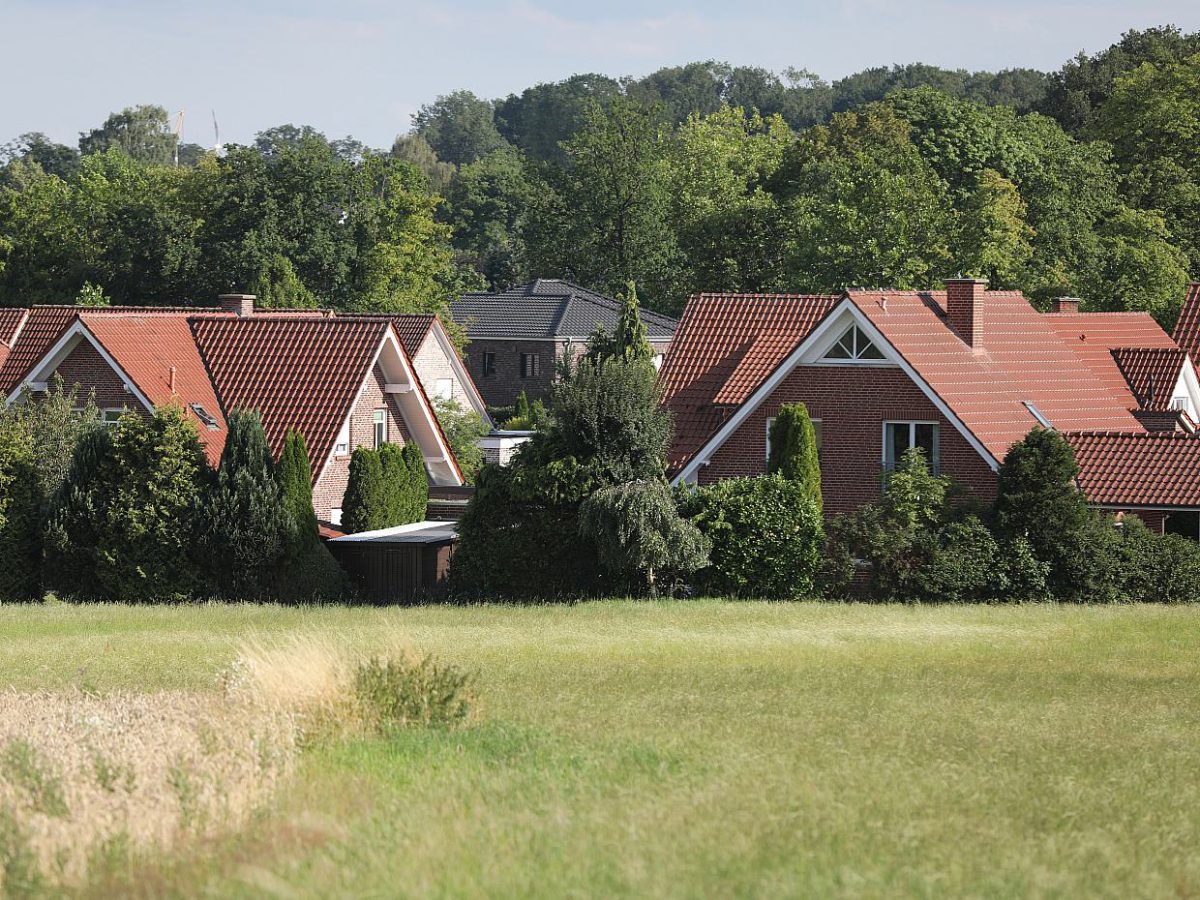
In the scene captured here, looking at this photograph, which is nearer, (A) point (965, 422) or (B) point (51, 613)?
(B) point (51, 613)

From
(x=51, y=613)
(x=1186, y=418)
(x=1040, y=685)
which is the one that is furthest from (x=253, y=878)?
(x=1186, y=418)

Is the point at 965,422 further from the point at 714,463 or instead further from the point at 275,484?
the point at 275,484

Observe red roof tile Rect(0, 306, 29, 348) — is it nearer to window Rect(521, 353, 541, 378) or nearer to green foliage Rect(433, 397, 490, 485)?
green foliage Rect(433, 397, 490, 485)

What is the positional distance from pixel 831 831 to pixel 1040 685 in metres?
10.6

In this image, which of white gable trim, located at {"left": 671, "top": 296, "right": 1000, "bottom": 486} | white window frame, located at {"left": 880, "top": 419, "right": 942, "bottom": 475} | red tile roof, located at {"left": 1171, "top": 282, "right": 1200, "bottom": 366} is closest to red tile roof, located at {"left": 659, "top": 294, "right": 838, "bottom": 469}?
white gable trim, located at {"left": 671, "top": 296, "right": 1000, "bottom": 486}

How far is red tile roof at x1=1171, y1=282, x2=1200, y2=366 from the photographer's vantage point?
180 ft

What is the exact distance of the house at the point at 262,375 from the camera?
43.1m

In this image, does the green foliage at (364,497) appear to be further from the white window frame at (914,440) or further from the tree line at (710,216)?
the tree line at (710,216)

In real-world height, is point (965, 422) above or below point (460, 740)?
above

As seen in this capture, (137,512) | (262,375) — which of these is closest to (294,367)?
(262,375)

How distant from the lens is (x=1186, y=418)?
4878 centimetres

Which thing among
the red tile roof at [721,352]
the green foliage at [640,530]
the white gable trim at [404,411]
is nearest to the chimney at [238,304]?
the white gable trim at [404,411]

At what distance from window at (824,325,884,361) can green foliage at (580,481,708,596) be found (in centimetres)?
730

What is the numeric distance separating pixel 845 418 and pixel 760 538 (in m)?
5.86
